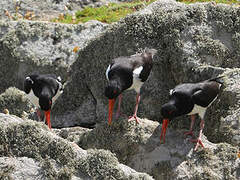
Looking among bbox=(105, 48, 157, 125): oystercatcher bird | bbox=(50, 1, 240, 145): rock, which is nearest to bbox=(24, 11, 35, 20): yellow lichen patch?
bbox=(50, 1, 240, 145): rock

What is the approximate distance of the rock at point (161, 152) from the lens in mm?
7254

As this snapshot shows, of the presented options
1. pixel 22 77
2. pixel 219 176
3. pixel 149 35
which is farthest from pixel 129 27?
pixel 219 176

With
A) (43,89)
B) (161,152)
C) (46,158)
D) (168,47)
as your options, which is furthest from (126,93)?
(46,158)

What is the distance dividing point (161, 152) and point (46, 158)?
2693 mm

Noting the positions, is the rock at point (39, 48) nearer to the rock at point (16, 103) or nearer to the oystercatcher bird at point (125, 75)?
the rock at point (16, 103)

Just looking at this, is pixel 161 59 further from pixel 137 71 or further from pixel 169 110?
pixel 169 110

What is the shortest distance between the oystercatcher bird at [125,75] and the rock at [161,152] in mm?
311

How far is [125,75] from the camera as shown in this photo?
27.7 ft

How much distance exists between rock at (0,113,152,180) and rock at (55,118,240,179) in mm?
1552

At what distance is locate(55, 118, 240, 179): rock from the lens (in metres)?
7.25

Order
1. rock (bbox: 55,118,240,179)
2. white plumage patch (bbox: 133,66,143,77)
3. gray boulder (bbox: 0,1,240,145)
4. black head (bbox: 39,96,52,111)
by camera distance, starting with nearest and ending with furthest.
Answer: rock (bbox: 55,118,240,179) < white plumage patch (bbox: 133,66,143,77) < black head (bbox: 39,96,52,111) < gray boulder (bbox: 0,1,240,145)

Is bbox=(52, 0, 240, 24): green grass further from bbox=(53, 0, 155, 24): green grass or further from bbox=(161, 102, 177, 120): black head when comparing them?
bbox=(161, 102, 177, 120): black head

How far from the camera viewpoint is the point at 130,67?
28.2 ft

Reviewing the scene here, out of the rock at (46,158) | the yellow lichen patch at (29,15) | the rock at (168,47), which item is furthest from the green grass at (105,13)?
the rock at (46,158)
